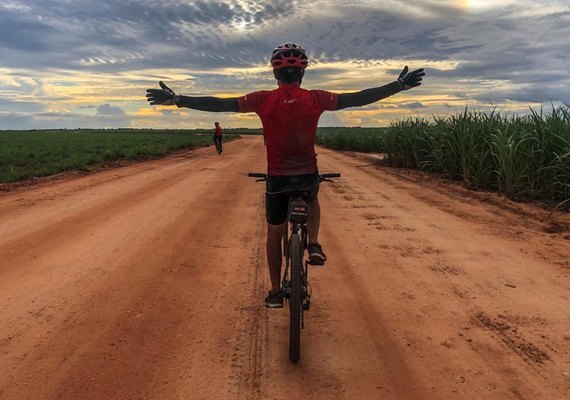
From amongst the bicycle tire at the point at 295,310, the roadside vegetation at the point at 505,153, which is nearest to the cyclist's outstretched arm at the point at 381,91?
the bicycle tire at the point at 295,310

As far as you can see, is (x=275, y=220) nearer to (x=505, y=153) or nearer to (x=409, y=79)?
(x=409, y=79)

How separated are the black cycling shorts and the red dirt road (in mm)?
980

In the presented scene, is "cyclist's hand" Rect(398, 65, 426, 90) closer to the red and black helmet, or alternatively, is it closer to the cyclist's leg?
the red and black helmet

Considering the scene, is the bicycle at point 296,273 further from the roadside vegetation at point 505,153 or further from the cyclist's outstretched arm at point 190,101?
the roadside vegetation at point 505,153

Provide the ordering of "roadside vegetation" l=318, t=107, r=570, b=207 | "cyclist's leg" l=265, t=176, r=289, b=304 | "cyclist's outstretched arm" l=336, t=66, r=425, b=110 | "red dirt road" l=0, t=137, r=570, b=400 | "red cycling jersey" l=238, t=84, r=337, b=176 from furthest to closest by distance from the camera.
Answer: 1. "roadside vegetation" l=318, t=107, r=570, b=207
2. "cyclist's outstretched arm" l=336, t=66, r=425, b=110
3. "cyclist's leg" l=265, t=176, r=289, b=304
4. "red cycling jersey" l=238, t=84, r=337, b=176
5. "red dirt road" l=0, t=137, r=570, b=400

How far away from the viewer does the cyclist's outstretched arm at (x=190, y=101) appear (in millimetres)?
3752

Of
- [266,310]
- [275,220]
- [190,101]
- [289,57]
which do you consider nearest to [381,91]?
[289,57]

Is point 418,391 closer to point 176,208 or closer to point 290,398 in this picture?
point 290,398

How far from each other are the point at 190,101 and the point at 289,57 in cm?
91

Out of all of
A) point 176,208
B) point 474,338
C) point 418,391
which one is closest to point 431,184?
point 176,208

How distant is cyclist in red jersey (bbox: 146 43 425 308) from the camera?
356cm

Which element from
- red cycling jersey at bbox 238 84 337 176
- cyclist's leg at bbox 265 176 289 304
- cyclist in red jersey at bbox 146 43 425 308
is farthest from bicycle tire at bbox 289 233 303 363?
red cycling jersey at bbox 238 84 337 176

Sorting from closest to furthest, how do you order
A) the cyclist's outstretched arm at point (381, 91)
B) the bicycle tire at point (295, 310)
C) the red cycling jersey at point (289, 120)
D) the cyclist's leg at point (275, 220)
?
the bicycle tire at point (295, 310)
the red cycling jersey at point (289, 120)
the cyclist's leg at point (275, 220)
the cyclist's outstretched arm at point (381, 91)

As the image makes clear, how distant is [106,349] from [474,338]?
284 centimetres
